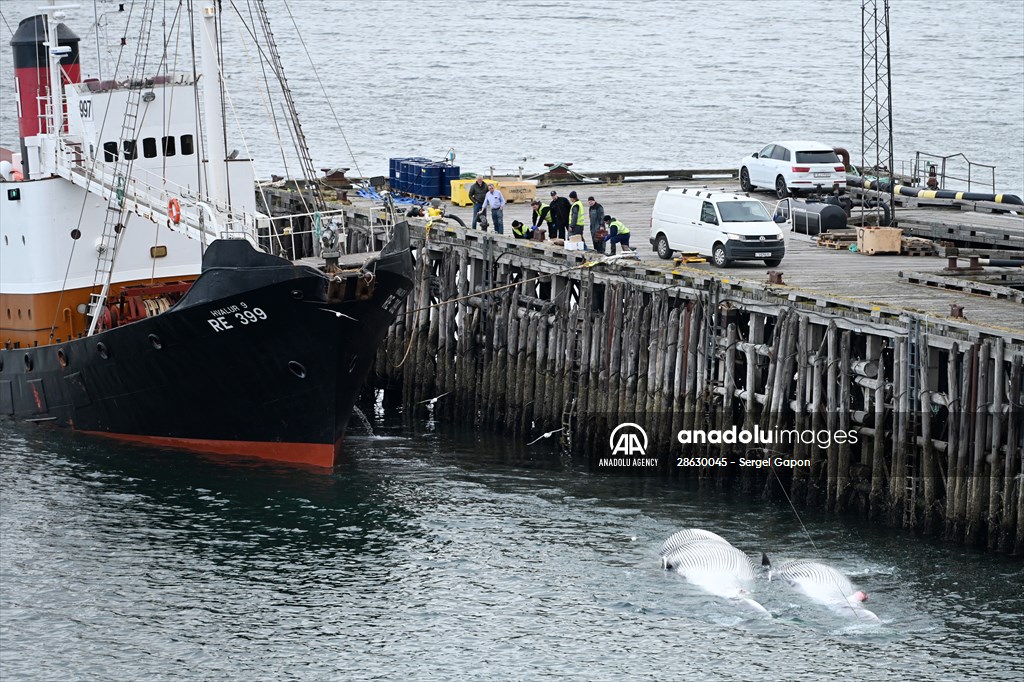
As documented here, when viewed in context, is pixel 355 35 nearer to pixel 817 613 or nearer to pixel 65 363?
pixel 65 363

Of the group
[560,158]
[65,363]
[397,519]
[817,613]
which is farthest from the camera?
[560,158]

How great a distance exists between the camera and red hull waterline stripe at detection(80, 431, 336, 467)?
34.3 m

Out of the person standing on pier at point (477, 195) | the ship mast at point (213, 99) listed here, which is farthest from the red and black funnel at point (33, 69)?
the person standing on pier at point (477, 195)

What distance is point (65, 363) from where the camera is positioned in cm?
3681

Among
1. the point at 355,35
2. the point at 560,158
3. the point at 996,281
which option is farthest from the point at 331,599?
the point at 355,35

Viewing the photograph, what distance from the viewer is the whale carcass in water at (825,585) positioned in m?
25.7

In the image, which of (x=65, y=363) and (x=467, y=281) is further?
(x=467, y=281)

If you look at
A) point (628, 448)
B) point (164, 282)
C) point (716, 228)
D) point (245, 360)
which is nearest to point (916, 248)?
point (716, 228)

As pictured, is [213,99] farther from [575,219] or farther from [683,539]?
[683,539]

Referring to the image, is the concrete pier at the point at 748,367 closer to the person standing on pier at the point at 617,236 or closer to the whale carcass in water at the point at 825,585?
the person standing on pier at the point at 617,236

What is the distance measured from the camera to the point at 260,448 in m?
35.0

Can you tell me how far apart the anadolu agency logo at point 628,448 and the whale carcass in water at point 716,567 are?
6314mm

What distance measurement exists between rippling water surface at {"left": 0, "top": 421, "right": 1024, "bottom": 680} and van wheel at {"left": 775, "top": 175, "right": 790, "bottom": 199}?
55.9 feet

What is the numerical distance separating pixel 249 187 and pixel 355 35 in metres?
125
